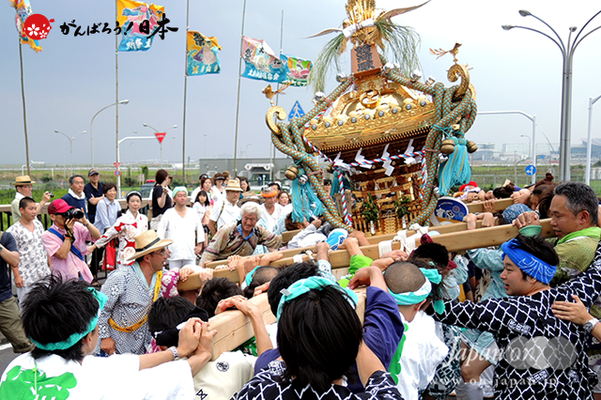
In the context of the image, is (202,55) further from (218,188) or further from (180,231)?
(180,231)

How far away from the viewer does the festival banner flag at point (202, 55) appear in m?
15.6

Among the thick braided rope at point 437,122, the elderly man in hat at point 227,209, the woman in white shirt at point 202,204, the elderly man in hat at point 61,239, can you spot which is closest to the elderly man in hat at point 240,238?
the thick braided rope at point 437,122

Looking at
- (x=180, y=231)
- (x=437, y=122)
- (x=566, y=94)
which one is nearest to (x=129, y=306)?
(x=437, y=122)

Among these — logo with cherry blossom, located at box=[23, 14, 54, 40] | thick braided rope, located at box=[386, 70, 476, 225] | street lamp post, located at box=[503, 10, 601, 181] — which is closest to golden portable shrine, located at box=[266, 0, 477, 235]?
thick braided rope, located at box=[386, 70, 476, 225]

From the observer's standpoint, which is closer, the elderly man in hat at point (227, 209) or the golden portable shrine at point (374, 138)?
the golden portable shrine at point (374, 138)

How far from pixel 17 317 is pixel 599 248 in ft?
17.7

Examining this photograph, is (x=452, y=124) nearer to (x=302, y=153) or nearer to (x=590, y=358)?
(x=302, y=153)

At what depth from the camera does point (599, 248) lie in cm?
271

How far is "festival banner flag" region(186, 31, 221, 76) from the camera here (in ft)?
51.2

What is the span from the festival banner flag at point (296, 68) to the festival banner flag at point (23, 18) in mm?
8629

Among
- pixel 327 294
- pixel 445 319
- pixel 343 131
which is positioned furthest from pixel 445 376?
pixel 343 131

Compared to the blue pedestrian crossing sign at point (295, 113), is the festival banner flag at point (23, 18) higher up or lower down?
higher up

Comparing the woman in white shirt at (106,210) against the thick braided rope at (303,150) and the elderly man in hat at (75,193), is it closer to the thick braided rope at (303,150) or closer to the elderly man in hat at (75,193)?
the elderly man in hat at (75,193)

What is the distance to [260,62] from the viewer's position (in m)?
16.7
